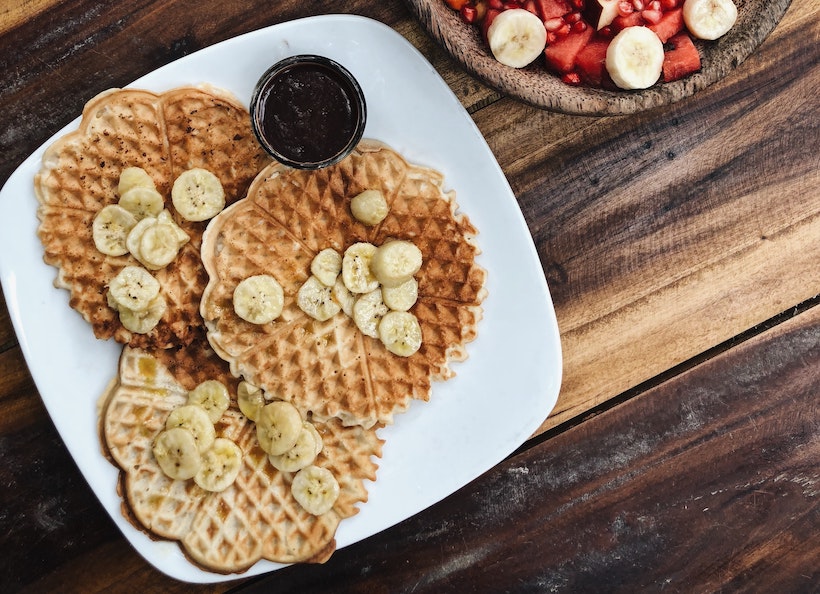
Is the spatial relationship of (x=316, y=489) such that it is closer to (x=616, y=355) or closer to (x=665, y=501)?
(x=616, y=355)

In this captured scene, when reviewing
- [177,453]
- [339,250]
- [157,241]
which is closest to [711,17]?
[339,250]

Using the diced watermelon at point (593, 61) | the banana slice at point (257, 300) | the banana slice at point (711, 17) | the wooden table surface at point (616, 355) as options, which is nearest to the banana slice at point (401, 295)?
the banana slice at point (257, 300)

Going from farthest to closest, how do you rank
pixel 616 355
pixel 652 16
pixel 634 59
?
1. pixel 616 355
2. pixel 652 16
3. pixel 634 59

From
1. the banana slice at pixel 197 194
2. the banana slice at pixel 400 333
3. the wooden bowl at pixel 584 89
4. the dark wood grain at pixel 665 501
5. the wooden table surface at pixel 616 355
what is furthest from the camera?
the dark wood grain at pixel 665 501

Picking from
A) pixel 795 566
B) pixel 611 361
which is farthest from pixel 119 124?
pixel 795 566

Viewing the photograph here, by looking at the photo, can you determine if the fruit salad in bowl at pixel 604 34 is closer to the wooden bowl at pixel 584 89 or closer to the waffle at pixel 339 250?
the wooden bowl at pixel 584 89

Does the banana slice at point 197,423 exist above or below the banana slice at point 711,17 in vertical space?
below
